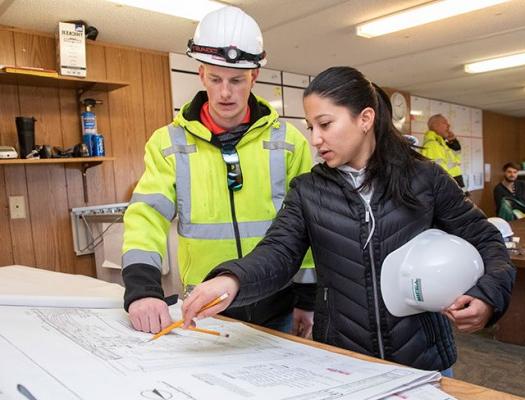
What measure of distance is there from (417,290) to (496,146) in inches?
366

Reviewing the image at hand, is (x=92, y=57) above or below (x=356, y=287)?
above

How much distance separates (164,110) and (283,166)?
8.15ft

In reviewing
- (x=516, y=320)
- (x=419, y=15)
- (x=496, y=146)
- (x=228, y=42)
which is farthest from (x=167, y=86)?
(x=496, y=146)

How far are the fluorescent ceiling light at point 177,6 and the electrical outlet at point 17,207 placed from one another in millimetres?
1361

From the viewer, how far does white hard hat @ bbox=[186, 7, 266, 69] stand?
1.16m

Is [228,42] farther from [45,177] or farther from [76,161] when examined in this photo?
[45,177]

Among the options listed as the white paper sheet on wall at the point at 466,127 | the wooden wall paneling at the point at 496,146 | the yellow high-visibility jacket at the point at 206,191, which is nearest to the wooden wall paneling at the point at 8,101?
the yellow high-visibility jacket at the point at 206,191

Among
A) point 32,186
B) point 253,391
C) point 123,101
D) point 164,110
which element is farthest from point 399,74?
point 253,391

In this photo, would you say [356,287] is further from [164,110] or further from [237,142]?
[164,110]

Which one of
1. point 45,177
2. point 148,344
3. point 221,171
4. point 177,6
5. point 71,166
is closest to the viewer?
point 148,344

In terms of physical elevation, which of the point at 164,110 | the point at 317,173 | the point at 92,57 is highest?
the point at 92,57

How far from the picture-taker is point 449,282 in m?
0.86

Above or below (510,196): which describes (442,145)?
above

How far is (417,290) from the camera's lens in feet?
2.91
